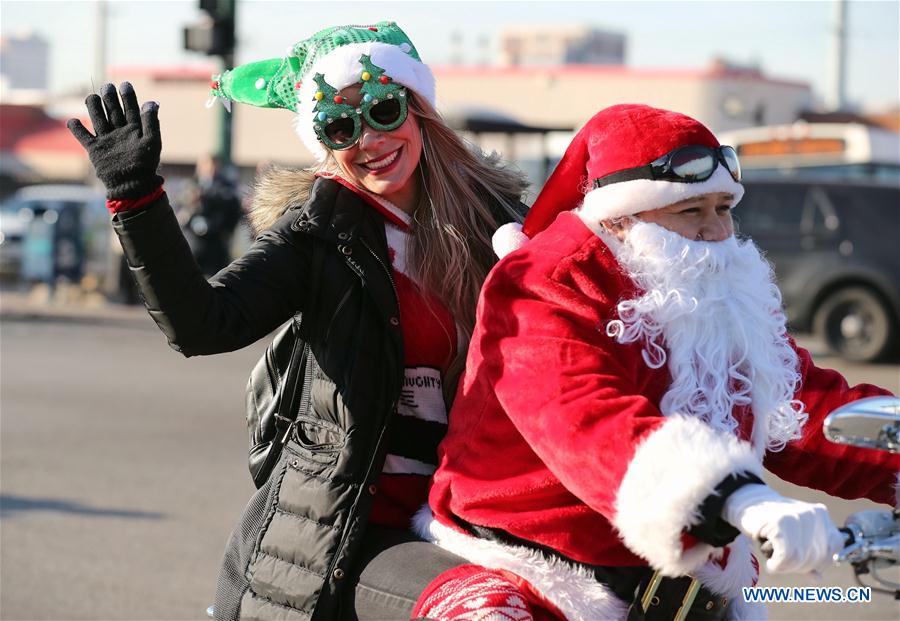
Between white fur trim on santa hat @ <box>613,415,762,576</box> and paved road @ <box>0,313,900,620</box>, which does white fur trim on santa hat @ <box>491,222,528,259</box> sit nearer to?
white fur trim on santa hat @ <box>613,415,762,576</box>

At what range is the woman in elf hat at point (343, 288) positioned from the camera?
257 cm

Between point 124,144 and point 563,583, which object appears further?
point 124,144

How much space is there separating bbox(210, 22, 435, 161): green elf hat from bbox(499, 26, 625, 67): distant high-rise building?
99.4m

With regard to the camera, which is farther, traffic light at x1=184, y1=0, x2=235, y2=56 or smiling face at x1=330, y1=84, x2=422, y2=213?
traffic light at x1=184, y1=0, x2=235, y2=56

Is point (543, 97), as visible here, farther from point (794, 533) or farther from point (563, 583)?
point (794, 533)

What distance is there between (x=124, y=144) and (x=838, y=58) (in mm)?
39920

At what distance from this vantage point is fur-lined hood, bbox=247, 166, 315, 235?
3.12 meters

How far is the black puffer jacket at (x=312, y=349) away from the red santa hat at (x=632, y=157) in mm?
576

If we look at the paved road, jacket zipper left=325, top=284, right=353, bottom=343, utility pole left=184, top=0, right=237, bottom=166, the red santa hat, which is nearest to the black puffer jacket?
jacket zipper left=325, top=284, right=353, bottom=343

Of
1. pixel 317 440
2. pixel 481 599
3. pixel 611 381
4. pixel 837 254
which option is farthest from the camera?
pixel 837 254

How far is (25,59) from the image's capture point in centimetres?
11731

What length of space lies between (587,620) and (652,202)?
732 mm

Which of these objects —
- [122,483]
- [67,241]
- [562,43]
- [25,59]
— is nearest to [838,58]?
[67,241]

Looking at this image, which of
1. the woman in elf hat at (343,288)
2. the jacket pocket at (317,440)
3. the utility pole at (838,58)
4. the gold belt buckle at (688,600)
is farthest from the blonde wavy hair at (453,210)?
the utility pole at (838,58)
